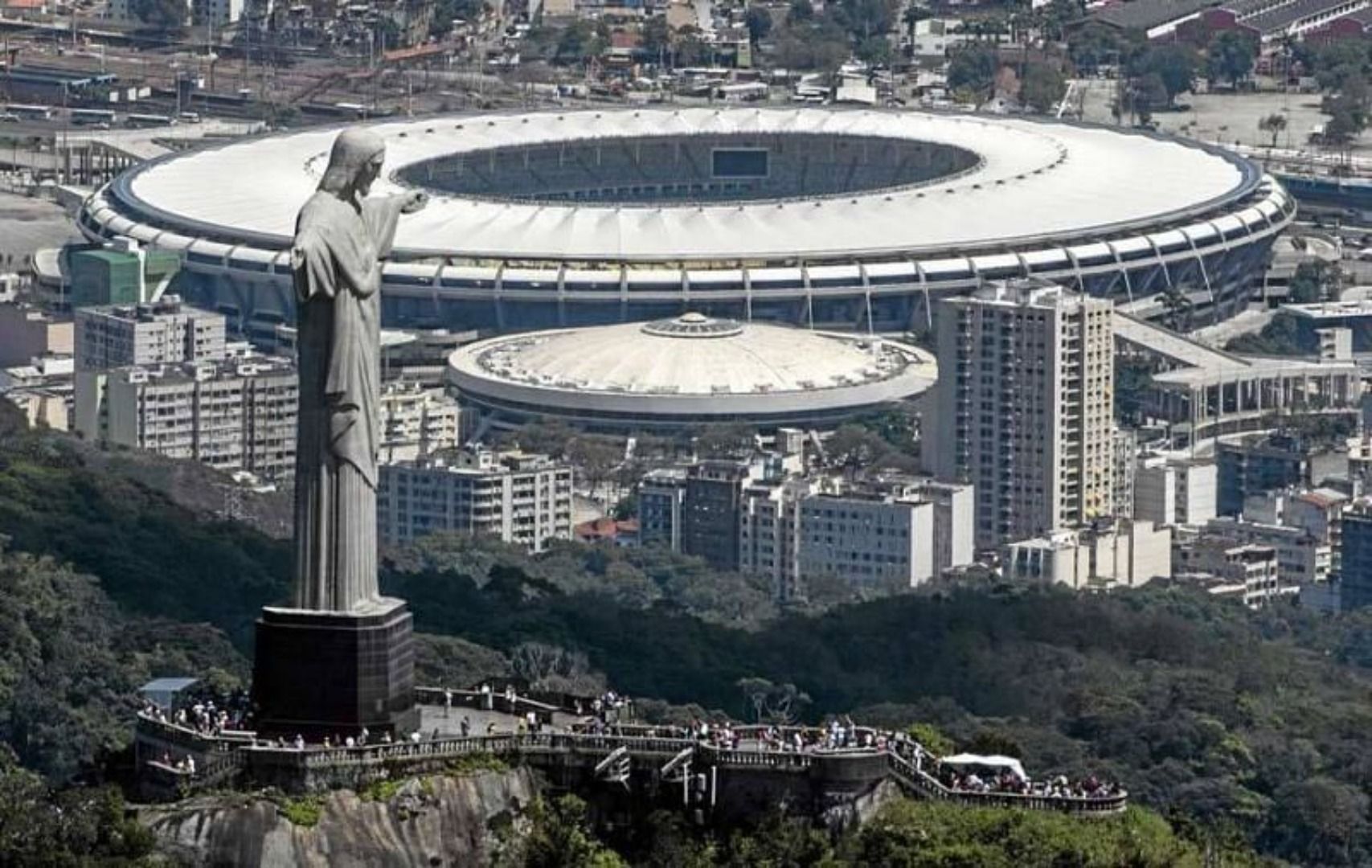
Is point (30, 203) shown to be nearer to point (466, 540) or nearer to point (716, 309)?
point (716, 309)

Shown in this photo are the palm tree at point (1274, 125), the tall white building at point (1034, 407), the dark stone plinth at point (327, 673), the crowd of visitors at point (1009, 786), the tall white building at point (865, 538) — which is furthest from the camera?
the palm tree at point (1274, 125)

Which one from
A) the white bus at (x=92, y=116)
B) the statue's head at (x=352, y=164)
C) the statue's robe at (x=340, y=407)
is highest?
the statue's head at (x=352, y=164)

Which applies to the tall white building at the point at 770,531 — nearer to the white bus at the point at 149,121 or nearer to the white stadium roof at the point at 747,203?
the white stadium roof at the point at 747,203

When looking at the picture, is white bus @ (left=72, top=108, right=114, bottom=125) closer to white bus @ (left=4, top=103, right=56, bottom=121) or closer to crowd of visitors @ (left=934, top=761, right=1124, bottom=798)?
white bus @ (left=4, top=103, right=56, bottom=121)

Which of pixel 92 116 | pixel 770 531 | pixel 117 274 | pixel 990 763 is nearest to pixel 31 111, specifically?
pixel 92 116

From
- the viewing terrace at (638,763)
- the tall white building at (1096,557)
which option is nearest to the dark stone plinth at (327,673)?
the viewing terrace at (638,763)

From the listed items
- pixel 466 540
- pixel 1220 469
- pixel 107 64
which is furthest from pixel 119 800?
pixel 107 64

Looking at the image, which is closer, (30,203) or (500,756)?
(500,756)
